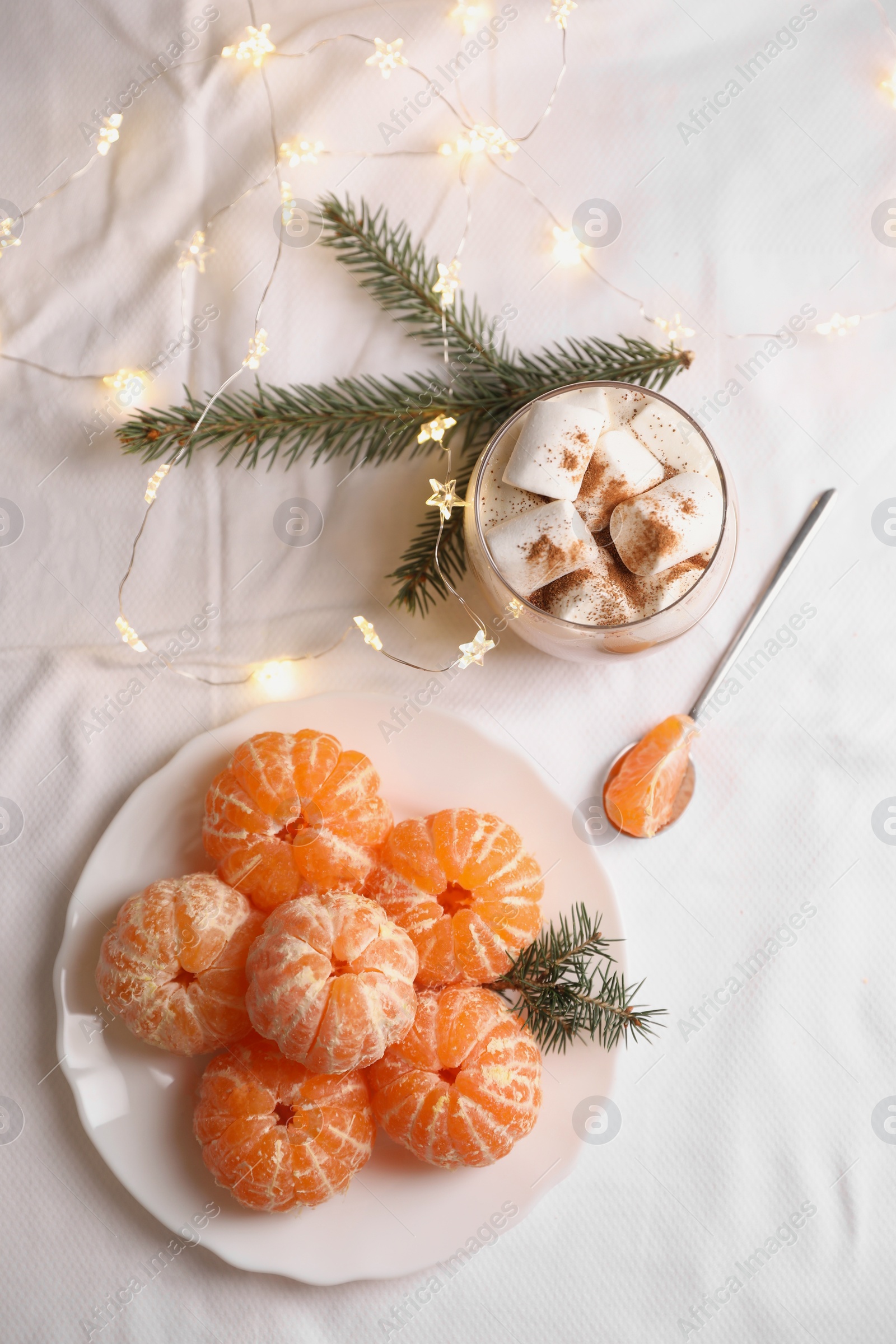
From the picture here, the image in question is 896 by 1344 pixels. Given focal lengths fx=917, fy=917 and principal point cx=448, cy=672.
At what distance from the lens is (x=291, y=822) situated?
2.74 feet

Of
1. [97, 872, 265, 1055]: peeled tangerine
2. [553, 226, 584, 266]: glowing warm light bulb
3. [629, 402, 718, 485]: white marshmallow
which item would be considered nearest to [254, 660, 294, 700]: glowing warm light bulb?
[97, 872, 265, 1055]: peeled tangerine

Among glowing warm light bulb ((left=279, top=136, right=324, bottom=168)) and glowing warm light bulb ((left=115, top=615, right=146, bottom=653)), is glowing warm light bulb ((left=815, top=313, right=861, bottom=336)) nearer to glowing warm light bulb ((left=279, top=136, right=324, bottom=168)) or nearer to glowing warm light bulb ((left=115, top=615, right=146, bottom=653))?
glowing warm light bulb ((left=279, top=136, right=324, bottom=168))

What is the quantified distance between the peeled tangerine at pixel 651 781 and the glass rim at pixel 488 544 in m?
0.19

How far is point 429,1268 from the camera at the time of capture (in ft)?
2.98

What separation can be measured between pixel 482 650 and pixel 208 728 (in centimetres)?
31

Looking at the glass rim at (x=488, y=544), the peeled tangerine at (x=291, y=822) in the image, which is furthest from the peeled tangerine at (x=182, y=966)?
Answer: the glass rim at (x=488, y=544)

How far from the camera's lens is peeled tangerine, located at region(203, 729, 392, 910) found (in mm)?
823

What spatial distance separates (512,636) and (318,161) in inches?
22.5

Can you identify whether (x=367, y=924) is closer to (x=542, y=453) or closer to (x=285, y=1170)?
(x=285, y=1170)

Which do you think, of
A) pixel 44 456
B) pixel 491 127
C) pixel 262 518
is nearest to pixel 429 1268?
pixel 262 518

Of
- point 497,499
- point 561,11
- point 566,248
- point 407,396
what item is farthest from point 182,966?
point 561,11

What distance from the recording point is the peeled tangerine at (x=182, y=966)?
0.79 m

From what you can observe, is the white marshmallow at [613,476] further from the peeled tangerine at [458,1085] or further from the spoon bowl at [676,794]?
the peeled tangerine at [458,1085]

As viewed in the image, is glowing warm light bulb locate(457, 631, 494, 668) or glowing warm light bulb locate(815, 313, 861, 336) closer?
glowing warm light bulb locate(457, 631, 494, 668)
